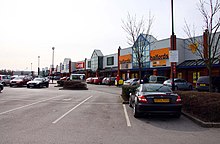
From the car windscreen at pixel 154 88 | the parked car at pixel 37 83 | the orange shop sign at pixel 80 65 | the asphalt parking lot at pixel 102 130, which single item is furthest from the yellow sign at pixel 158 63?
the orange shop sign at pixel 80 65

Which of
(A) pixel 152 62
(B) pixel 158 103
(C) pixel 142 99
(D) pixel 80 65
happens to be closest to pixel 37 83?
(A) pixel 152 62

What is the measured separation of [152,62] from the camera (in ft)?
115

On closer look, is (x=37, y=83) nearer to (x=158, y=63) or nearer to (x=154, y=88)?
(x=158, y=63)

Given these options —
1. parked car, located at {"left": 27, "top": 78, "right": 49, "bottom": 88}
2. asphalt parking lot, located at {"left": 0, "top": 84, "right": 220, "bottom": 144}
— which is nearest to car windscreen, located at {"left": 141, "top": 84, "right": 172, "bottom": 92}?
asphalt parking lot, located at {"left": 0, "top": 84, "right": 220, "bottom": 144}

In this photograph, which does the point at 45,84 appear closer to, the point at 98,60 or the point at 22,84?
the point at 22,84

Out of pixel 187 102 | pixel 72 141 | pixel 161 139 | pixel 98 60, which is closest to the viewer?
pixel 72 141

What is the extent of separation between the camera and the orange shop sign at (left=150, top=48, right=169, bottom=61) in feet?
106

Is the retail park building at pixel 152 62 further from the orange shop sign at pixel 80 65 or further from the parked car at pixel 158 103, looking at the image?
the parked car at pixel 158 103

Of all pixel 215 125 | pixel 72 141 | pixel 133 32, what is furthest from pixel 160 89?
pixel 133 32

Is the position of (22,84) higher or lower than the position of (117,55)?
lower

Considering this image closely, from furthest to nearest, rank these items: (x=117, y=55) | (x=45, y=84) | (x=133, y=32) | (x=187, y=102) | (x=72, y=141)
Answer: (x=117, y=55) → (x=45, y=84) → (x=133, y=32) → (x=187, y=102) → (x=72, y=141)

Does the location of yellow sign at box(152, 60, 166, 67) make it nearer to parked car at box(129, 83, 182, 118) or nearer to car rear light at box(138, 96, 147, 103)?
parked car at box(129, 83, 182, 118)

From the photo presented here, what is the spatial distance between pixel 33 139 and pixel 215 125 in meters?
5.64

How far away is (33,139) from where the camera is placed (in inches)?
217
